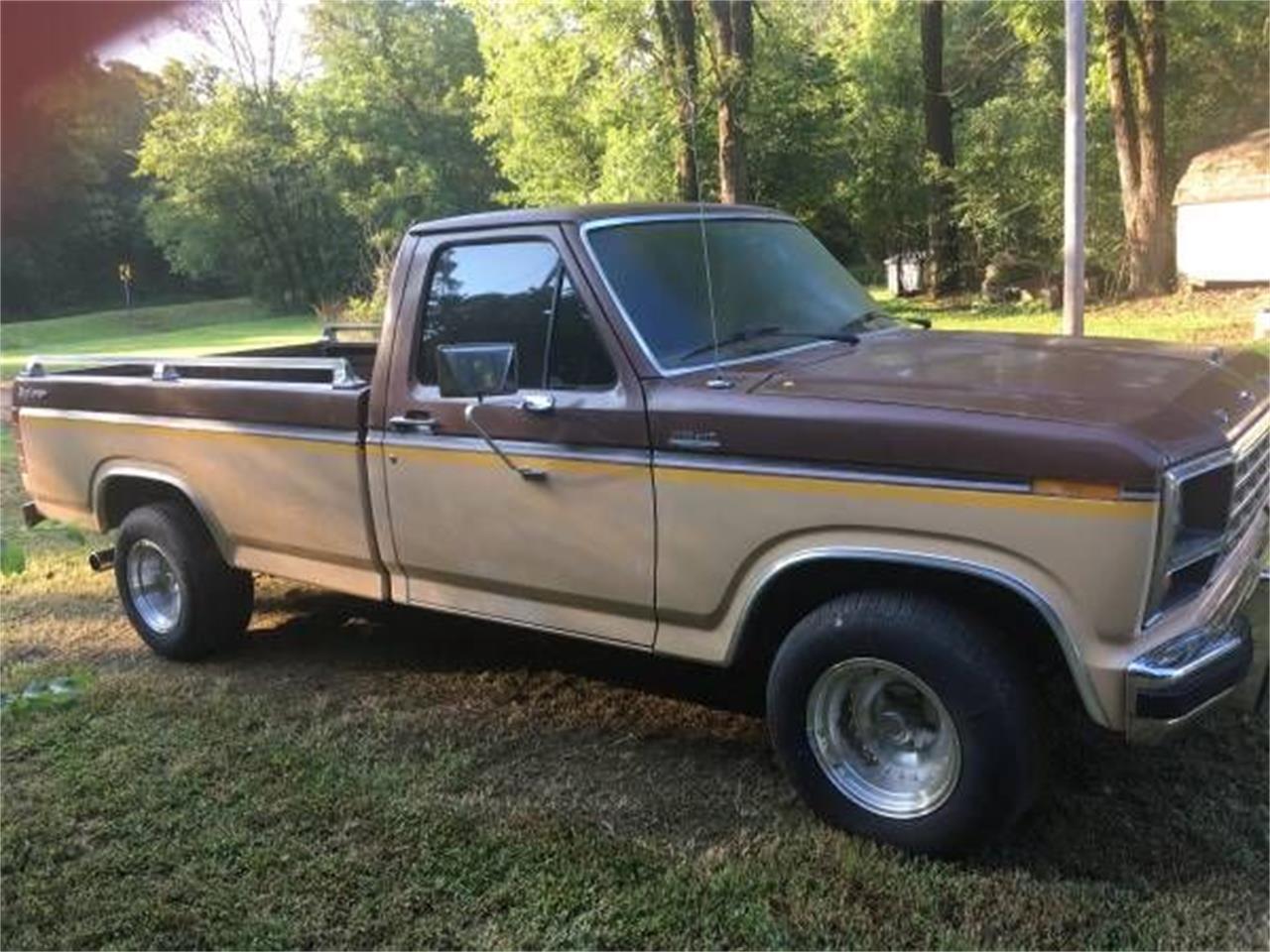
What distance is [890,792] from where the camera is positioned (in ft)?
12.3

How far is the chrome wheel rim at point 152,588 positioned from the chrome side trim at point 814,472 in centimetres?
303

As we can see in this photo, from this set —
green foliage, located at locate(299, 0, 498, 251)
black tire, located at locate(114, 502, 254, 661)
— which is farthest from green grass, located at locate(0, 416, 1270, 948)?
green foliage, located at locate(299, 0, 498, 251)

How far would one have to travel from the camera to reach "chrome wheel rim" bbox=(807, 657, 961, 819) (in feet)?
12.0

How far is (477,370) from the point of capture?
421 centimetres

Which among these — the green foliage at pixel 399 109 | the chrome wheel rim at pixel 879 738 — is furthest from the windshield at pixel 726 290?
the green foliage at pixel 399 109

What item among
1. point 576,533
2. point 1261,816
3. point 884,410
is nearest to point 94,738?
point 576,533

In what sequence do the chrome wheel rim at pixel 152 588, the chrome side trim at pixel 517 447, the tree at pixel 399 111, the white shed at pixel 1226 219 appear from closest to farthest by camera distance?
the chrome side trim at pixel 517 447 < the chrome wheel rim at pixel 152 588 < the white shed at pixel 1226 219 < the tree at pixel 399 111

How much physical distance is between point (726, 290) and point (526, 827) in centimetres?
198

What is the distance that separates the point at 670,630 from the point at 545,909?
0.99m

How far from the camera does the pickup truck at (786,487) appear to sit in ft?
10.8

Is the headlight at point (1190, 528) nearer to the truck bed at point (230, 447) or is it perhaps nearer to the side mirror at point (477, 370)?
the side mirror at point (477, 370)

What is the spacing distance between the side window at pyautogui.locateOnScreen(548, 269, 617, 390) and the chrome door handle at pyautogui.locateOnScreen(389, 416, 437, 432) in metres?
0.55

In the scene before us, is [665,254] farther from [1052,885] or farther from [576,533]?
[1052,885]

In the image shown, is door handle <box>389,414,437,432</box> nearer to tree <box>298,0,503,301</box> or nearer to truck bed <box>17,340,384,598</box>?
truck bed <box>17,340,384,598</box>
